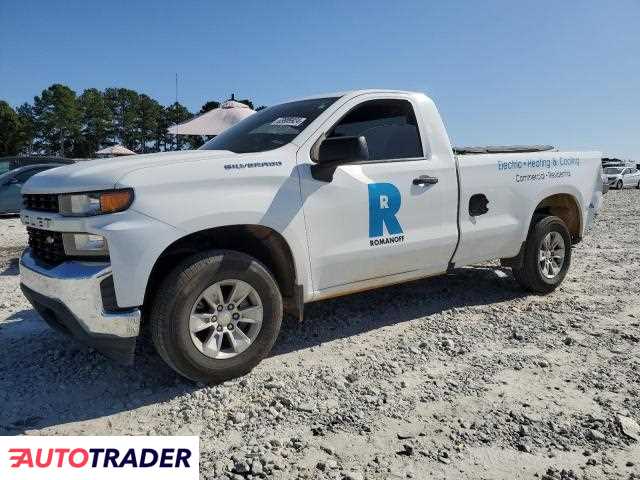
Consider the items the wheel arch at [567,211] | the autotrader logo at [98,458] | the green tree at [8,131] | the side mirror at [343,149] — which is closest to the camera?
the autotrader logo at [98,458]

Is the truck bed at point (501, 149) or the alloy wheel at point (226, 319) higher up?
the truck bed at point (501, 149)

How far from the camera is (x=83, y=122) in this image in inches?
3088

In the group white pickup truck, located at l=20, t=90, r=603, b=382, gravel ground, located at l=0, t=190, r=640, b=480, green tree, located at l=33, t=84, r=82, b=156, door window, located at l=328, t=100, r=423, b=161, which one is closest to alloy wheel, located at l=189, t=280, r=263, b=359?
white pickup truck, located at l=20, t=90, r=603, b=382

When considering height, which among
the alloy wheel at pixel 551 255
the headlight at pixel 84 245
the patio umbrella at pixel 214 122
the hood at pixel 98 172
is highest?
the patio umbrella at pixel 214 122

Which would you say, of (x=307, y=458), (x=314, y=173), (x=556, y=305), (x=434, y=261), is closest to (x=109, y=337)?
(x=307, y=458)

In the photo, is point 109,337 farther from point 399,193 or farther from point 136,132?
point 136,132

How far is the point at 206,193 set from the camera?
3236 mm

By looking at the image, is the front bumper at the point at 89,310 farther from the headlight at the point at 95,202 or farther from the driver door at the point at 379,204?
the driver door at the point at 379,204

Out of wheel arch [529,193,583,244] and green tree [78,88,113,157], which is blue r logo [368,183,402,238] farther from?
green tree [78,88,113,157]

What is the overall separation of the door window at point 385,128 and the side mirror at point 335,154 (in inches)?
16.4

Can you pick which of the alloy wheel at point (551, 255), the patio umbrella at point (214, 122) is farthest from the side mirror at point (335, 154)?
the patio umbrella at point (214, 122)

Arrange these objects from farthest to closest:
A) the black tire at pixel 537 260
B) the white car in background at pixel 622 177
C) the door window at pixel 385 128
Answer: the white car in background at pixel 622 177, the black tire at pixel 537 260, the door window at pixel 385 128

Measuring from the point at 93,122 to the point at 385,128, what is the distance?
83.8 m

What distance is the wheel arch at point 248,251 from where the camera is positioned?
11.1 feet
